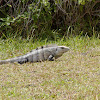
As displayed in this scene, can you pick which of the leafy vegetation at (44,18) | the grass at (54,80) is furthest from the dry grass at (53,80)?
the leafy vegetation at (44,18)

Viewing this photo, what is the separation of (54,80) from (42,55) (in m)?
1.79

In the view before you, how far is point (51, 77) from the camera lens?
395 cm

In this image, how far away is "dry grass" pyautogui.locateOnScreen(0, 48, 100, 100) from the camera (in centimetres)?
306

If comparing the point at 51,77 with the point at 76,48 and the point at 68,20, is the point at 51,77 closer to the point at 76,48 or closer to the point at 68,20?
the point at 76,48

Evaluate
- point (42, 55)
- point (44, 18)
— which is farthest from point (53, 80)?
point (44, 18)

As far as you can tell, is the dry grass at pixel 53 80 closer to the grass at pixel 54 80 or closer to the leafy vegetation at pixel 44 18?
the grass at pixel 54 80

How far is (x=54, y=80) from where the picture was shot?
375cm

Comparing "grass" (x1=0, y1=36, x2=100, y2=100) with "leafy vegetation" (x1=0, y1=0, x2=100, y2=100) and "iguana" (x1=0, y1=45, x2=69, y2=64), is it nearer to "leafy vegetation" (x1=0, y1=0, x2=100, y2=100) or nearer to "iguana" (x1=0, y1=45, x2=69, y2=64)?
"leafy vegetation" (x1=0, y1=0, x2=100, y2=100)

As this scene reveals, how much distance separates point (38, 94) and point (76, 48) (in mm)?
3830

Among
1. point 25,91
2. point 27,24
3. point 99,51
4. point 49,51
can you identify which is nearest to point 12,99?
point 25,91

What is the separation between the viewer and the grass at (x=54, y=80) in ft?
10.1

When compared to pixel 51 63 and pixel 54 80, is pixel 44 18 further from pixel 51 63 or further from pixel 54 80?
pixel 54 80

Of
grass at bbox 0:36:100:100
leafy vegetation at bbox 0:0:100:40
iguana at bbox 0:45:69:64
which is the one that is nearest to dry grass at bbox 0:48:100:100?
grass at bbox 0:36:100:100

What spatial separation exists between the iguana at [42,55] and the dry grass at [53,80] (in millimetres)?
211
